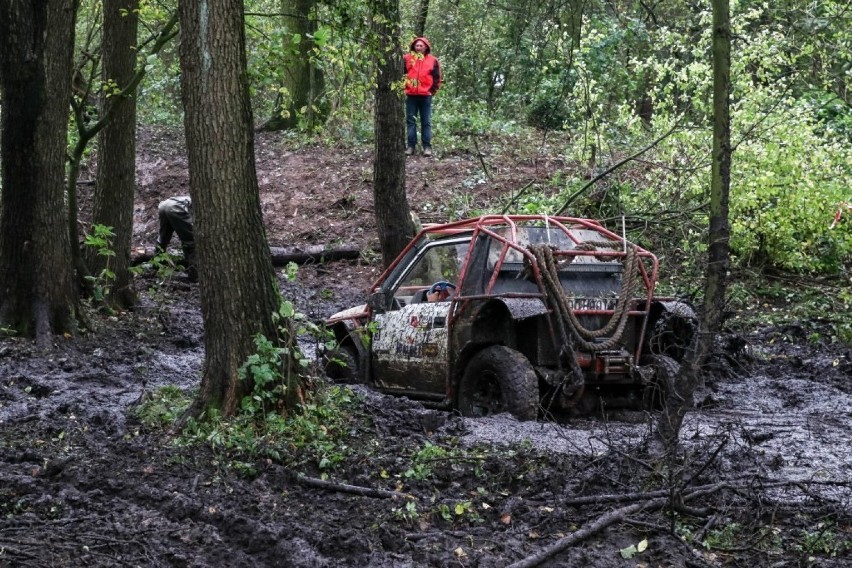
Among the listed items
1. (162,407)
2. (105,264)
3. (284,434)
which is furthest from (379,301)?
(105,264)

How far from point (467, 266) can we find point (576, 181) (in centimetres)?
935

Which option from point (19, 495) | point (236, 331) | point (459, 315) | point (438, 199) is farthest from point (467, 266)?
point (438, 199)

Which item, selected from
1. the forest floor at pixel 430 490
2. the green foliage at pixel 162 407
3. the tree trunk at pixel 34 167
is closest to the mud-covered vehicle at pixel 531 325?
the forest floor at pixel 430 490

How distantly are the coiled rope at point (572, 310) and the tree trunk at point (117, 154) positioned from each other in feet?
24.7

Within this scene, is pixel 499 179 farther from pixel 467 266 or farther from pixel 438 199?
pixel 467 266

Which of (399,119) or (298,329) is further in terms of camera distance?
(399,119)

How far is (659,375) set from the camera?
9258mm

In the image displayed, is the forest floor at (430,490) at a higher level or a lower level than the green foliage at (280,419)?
lower

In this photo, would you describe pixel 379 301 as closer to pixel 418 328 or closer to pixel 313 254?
pixel 418 328

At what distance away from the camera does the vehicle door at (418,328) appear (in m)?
9.87

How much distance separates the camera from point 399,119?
1491 centimetres

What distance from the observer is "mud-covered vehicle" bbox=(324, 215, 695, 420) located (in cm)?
902

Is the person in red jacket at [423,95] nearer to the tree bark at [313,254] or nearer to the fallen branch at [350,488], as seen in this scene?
the tree bark at [313,254]

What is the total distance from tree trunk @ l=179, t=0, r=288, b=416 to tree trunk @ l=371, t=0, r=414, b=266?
646 cm
